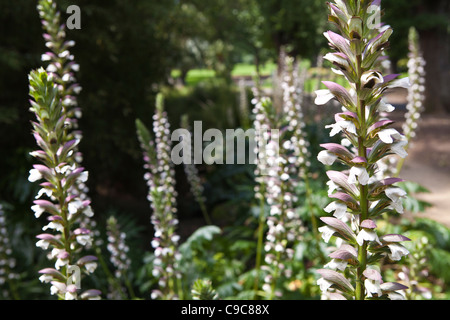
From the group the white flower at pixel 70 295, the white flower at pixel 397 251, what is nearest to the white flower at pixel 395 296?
the white flower at pixel 397 251

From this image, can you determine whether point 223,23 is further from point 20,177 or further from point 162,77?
point 20,177

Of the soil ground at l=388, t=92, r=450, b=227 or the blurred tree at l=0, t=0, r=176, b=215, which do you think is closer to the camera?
the blurred tree at l=0, t=0, r=176, b=215

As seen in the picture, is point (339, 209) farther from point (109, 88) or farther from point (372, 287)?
point (109, 88)

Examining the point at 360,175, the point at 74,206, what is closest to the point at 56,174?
the point at 74,206

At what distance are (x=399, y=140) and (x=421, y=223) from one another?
493 cm

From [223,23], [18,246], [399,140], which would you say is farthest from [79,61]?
[223,23]

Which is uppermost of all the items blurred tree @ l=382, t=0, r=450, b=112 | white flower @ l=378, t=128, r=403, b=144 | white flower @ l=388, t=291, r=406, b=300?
blurred tree @ l=382, t=0, r=450, b=112

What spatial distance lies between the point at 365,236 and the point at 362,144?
35cm

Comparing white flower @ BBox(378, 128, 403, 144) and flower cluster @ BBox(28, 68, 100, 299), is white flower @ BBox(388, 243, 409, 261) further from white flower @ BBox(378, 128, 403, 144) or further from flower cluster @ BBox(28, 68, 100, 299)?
flower cluster @ BBox(28, 68, 100, 299)

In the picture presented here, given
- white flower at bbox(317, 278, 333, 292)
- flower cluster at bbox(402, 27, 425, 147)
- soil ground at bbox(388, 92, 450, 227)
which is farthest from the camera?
soil ground at bbox(388, 92, 450, 227)

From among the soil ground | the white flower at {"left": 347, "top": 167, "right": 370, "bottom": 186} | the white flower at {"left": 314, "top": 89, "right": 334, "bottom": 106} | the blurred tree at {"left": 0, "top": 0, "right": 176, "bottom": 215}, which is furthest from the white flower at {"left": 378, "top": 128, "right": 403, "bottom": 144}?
the blurred tree at {"left": 0, "top": 0, "right": 176, "bottom": 215}

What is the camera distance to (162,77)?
393 inches

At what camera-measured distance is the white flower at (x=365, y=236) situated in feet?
4.97

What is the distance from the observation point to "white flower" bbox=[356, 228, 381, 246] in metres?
1.51
